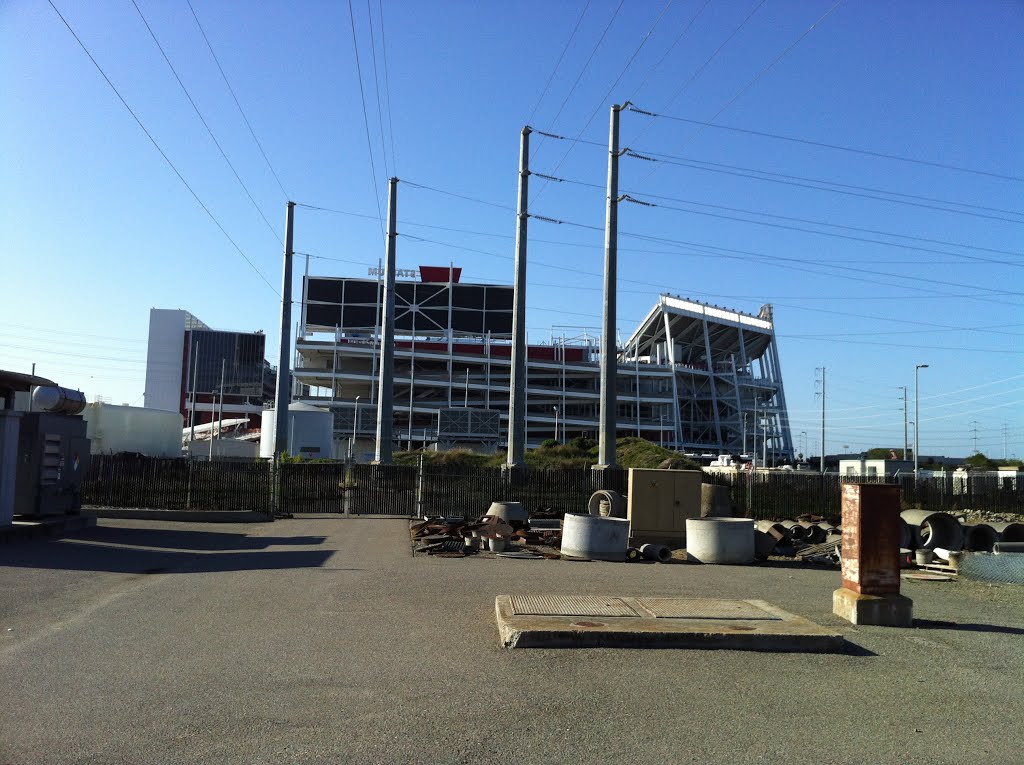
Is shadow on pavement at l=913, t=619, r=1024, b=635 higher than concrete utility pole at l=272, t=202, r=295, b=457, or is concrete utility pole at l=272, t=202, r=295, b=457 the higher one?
concrete utility pole at l=272, t=202, r=295, b=457

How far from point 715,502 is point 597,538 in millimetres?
7967

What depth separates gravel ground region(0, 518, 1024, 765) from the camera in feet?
17.7

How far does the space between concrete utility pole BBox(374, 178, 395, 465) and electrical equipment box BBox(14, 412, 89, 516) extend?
10.6 metres

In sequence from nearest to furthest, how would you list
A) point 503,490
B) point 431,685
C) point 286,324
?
1. point 431,685
2. point 503,490
3. point 286,324

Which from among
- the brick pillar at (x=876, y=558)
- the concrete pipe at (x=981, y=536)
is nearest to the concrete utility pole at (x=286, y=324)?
the concrete pipe at (x=981, y=536)

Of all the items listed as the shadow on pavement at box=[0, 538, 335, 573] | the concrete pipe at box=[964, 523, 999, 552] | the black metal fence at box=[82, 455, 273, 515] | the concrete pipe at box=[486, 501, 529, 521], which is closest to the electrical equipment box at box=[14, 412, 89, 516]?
the shadow on pavement at box=[0, 538, 335, 573]

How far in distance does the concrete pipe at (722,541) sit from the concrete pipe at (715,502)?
6297 millimetres

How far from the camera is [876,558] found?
9945 millimetres

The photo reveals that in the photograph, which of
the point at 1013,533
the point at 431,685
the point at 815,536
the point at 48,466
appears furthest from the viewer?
the point at 815,536

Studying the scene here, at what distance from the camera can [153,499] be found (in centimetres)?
2570

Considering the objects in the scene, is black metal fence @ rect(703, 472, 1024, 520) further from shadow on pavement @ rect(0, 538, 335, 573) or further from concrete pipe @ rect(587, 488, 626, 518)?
shadow on pavement @ rect(0, 538, 335, 573)

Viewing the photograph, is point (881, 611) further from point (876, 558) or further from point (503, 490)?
point (503, 490)

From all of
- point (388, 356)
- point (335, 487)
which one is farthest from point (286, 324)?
point (335, 487)

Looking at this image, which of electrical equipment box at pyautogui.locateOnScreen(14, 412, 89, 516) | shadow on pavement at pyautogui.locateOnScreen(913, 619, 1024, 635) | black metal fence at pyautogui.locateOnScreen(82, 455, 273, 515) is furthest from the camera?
black metal fence at pyautogui.locateOnScreen(82, 455, 273, 515)
